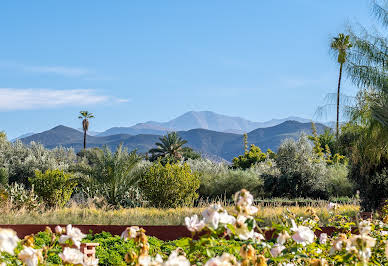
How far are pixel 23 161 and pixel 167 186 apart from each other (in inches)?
527

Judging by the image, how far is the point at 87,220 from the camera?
9.57 m

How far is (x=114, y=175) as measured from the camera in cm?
1419

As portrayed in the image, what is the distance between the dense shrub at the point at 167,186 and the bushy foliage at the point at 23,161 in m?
9.23

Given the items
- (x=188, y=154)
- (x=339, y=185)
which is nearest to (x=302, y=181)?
(x=339, y=185)

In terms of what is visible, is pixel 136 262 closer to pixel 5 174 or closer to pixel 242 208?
pixel 242 208

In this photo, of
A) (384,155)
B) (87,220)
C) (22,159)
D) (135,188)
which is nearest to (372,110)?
(384,155)

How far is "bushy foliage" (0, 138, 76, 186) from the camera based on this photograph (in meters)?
23.6

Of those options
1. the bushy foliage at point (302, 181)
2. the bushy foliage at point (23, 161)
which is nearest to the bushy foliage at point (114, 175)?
the bushy foliage at point (302, 181)

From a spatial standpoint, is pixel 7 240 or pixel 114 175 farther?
pixel 114 175

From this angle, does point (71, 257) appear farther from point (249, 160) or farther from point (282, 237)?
point (249, 160)

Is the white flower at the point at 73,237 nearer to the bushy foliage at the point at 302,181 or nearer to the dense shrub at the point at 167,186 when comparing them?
the dense shrub at the point at 167,186

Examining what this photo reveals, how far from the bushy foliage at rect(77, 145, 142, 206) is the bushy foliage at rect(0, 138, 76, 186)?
835 cm

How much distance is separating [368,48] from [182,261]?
11.6 metres

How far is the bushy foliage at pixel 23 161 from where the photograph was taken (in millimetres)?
23562
